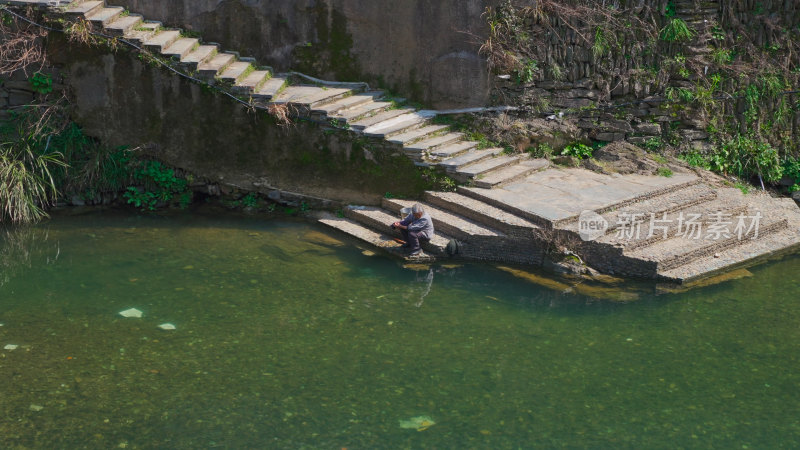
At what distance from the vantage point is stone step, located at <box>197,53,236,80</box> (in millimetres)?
11750

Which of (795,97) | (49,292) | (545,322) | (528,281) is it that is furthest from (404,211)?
(795,97)

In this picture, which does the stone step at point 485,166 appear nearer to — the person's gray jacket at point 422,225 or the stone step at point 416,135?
the stone step at point 416,135

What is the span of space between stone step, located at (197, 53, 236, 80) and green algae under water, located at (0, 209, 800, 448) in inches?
93.1

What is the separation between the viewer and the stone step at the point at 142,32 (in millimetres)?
11797

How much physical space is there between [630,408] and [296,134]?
20.4 feet

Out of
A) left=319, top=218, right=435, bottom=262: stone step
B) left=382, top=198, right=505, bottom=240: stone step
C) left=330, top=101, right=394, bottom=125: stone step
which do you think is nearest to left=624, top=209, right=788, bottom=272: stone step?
left=382, top=198, right=505, bottom=240: stone step

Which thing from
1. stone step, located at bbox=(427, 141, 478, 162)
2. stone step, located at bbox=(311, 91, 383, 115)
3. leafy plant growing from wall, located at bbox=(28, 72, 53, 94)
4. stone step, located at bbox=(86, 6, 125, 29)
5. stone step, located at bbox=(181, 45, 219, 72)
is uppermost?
stone step, located at bbox=(86, 6, 125, 29)

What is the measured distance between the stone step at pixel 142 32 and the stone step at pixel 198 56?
585mm

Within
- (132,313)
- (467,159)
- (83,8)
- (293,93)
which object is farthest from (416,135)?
(83,8)

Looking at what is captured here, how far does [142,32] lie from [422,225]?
4.88 m

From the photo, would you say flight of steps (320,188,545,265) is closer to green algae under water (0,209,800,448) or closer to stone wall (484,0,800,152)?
green algae under water (0,209,800,448)

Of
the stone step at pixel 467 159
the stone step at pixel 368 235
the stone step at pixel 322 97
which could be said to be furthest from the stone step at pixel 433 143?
the stone step at pixel 322 97

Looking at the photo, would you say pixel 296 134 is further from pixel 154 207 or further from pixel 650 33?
pixel 650 33

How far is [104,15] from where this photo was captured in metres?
12.1
